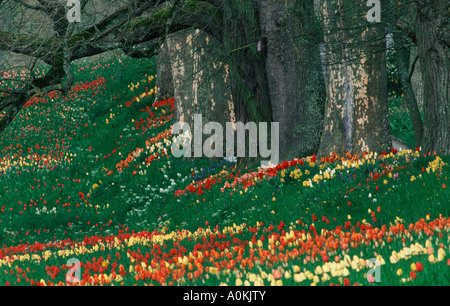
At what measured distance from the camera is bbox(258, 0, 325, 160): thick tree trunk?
1223 centimetres

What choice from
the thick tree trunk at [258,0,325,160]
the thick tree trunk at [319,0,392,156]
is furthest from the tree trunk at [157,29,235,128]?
the thick tree trunk at [319,0,392,156]

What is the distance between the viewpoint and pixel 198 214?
10.5 meters

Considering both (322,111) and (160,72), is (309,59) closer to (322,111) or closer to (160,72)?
(322,111)

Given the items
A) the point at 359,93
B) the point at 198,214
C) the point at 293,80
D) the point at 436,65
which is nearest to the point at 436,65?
the point at 436,65

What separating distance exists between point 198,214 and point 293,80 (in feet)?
13.1

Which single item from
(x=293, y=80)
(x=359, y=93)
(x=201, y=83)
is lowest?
(x=359, y=93)

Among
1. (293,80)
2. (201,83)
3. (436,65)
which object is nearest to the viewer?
(436,65)

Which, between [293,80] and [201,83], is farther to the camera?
[201,83]

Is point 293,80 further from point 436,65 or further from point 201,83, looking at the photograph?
point 436,65

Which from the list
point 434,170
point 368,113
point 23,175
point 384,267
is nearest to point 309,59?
point 368,113

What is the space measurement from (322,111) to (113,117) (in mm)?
10145

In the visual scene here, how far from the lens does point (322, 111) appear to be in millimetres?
12633

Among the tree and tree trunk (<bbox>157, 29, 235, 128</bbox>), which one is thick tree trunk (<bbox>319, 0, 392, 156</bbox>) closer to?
the tree

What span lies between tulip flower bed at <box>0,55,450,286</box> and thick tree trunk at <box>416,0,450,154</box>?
0.44 m
